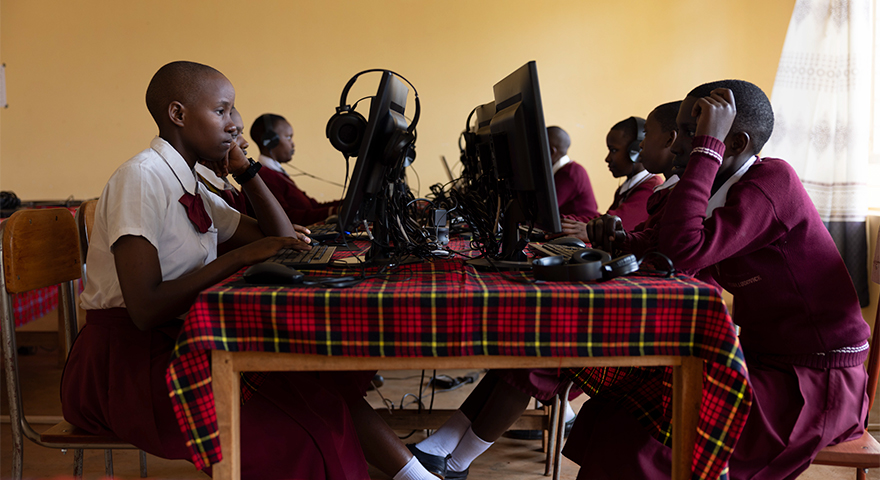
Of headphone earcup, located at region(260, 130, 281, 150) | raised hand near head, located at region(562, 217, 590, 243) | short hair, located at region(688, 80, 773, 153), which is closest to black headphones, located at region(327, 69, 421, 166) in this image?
short hair, located at region(688, 80, 773, 153)

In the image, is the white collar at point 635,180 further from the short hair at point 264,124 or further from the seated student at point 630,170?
the short hair at point 264,124

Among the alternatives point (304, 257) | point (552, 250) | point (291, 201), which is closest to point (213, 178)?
point (304, 257)

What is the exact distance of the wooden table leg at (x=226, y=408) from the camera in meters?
0.93

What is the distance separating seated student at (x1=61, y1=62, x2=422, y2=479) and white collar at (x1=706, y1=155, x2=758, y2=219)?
0.87 meters

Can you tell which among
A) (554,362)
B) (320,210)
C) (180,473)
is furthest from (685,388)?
(320,210)

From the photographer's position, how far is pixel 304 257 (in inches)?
49.5

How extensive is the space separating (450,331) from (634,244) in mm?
708

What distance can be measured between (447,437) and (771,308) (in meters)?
0.90

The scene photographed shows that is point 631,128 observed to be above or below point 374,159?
above

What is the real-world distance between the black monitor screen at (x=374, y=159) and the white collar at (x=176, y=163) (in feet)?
Result: 1.30

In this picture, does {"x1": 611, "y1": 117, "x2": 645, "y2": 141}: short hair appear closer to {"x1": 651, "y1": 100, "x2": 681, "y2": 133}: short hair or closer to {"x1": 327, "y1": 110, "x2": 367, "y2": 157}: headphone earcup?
{"x1": 651, "y1": 100, "x2": 681, "y2": 133}: short hair

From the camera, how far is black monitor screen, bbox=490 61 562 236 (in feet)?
3.43

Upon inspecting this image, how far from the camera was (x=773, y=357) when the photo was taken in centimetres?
116

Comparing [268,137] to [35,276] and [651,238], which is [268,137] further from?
[651,238]
